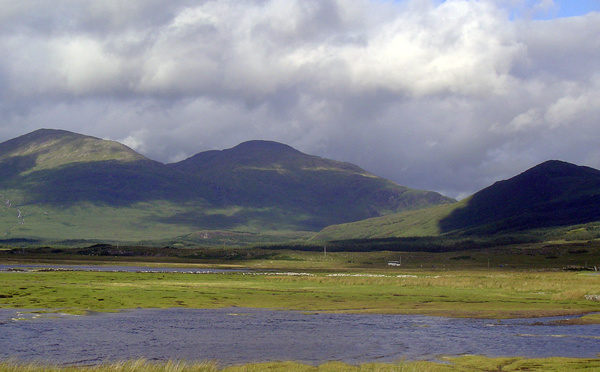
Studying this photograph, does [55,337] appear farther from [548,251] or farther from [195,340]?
[548,251]

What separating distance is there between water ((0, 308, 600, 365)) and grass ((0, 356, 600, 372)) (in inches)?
82.4

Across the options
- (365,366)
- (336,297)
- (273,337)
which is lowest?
(365,366)

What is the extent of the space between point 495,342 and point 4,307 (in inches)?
1600

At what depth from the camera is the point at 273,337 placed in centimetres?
4353

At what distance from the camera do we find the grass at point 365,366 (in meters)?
29.3

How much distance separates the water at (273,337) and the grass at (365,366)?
2092 mm

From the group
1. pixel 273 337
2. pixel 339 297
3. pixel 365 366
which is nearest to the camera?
pixel 365 366

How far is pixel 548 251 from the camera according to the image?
630 ft

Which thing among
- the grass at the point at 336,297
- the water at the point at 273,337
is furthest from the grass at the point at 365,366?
the grass at the point at 336,297

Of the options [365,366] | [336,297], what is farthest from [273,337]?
[336,297]

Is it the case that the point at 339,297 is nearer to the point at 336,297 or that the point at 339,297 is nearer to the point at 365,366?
the point at 336,297

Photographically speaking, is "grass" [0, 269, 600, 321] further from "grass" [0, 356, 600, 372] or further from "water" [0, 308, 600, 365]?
"grass" [0, 356, 600, 372]

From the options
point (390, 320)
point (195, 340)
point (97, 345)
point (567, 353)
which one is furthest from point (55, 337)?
point (567, 353)

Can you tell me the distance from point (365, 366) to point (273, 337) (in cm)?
1128
